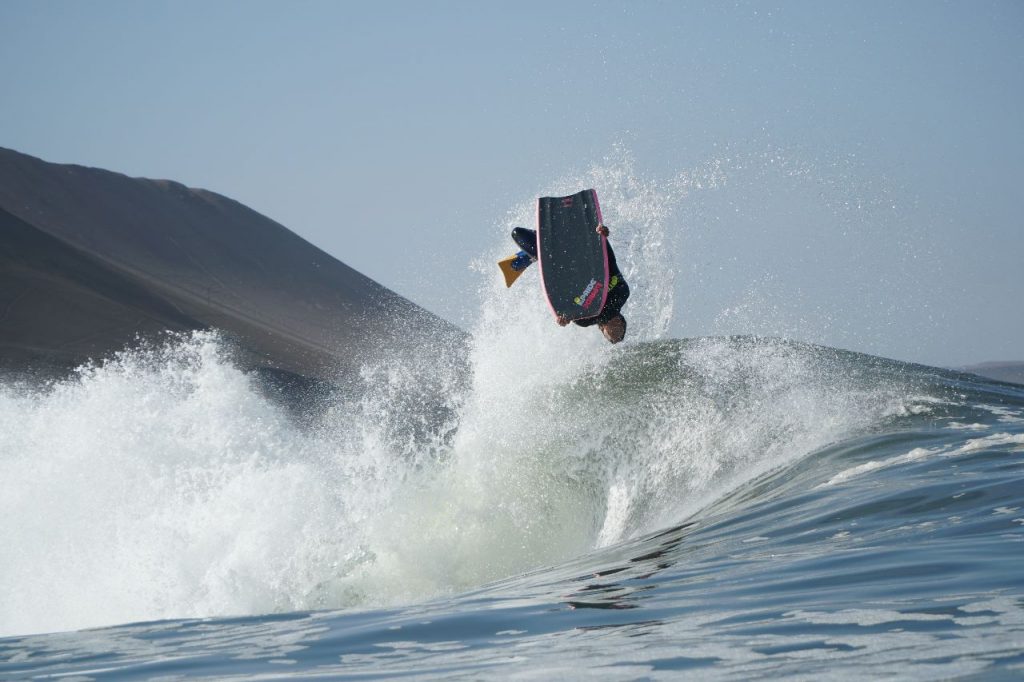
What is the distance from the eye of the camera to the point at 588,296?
10.8 m

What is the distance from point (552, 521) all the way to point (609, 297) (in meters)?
2.81

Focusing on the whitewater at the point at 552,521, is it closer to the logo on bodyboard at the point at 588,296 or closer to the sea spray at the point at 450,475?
the sea spray at the point at 450,475

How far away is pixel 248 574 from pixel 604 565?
3.53 m

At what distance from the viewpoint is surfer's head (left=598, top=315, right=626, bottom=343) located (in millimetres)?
11008

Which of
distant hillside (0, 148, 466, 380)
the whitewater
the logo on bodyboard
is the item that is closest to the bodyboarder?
the logo on bodyboard

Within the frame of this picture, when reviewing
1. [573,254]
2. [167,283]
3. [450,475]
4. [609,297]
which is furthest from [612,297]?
[167,283]

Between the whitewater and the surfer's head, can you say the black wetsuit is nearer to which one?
the surfer's head

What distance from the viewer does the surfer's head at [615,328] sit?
11008 mm

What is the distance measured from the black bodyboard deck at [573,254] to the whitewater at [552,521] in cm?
125

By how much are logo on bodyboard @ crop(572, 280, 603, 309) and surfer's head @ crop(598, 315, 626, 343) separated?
403 millimetres

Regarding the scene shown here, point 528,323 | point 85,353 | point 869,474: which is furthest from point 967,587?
point 85,353

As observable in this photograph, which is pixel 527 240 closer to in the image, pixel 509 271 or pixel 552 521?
pixel 509 271

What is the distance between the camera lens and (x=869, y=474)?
7.14 m

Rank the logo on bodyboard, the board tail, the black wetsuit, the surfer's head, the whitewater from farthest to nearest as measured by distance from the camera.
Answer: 1. the board tail
2. the surfer's head
3. the black wetsuit
4. the logo on bodyboard
5. the whitewater
